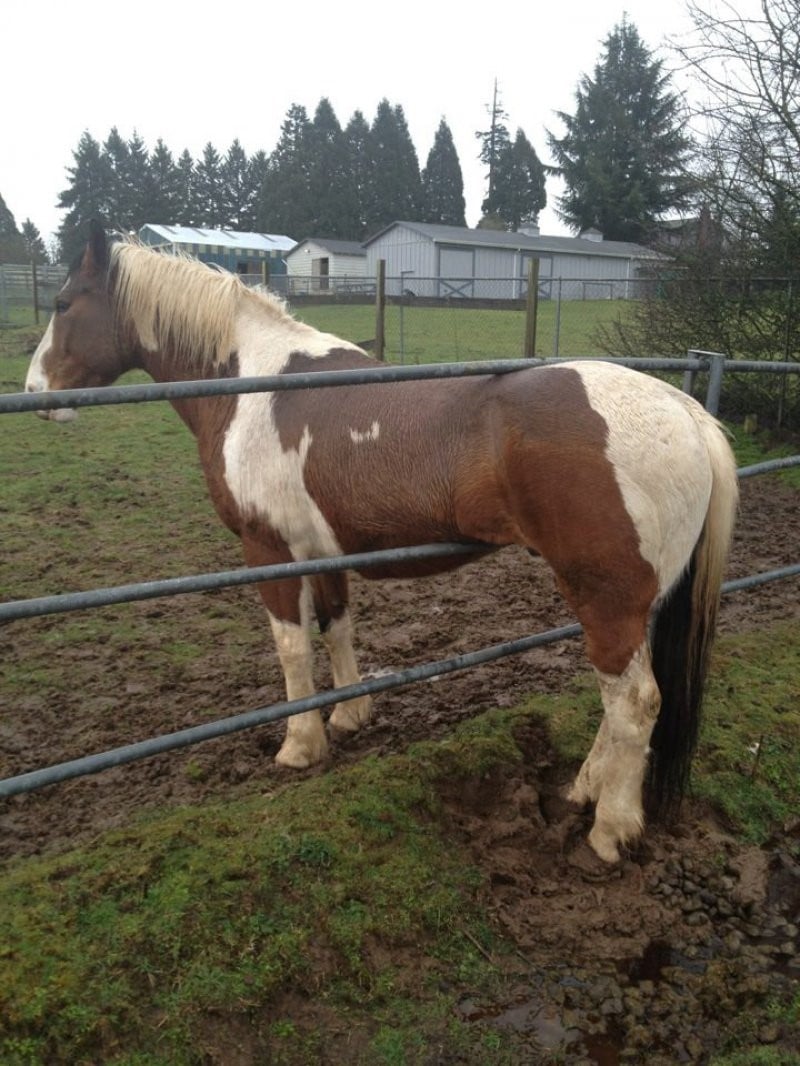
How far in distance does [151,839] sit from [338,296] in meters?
18.8

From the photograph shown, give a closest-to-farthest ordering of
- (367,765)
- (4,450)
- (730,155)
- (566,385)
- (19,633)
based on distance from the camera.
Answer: (566,385) < (367,765) < (19,633) < (4,450) < (730,155)

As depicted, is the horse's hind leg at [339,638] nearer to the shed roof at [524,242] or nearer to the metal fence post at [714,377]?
the metal fence post at [714,377]

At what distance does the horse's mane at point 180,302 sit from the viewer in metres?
3.43

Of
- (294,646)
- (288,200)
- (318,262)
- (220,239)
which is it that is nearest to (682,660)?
(294,646)

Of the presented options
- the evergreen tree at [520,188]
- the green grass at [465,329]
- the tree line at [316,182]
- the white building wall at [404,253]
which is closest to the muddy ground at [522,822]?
the green grass at [465,329]

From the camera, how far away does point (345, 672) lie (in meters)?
3.65

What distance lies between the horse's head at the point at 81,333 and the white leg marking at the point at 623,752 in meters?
2.70

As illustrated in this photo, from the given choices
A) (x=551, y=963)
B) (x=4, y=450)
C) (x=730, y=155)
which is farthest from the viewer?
(x=730, y=155)

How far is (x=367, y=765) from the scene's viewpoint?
2.99m

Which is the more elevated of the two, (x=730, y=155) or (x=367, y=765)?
(x=730, y=155)

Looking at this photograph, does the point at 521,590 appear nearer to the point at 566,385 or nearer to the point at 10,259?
the point at 566,385

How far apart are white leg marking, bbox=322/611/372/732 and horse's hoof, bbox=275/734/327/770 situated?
1.00 ft

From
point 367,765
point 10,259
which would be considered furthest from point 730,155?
point 10,259

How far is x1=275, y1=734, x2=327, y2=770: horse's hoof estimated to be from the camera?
3227 millimetres
